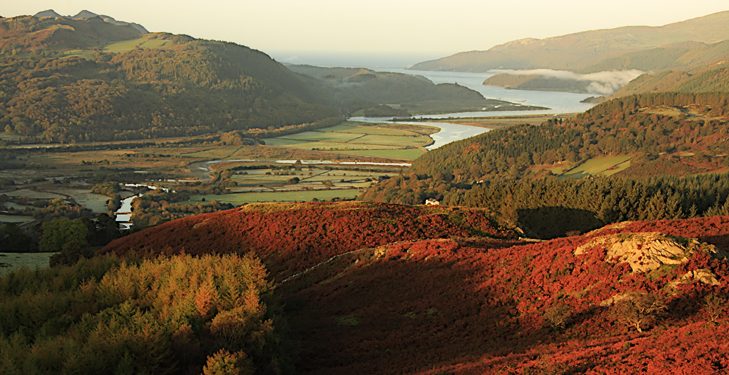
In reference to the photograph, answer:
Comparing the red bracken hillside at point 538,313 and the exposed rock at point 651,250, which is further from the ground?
the exposed rock at point 651,250

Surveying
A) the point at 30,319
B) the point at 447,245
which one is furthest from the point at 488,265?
the point at 30,319

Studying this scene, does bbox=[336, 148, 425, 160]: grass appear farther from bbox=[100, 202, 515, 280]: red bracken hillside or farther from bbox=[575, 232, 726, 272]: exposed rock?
bbox=[575, 232, 726, 272]: exposed rock

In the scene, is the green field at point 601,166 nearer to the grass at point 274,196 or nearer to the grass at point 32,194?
the grass at point 274,196

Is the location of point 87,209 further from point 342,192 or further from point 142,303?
point 142,303

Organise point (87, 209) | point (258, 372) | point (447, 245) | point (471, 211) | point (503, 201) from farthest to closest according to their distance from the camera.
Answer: point (87, 209), point (503, 201), point (471, 211), point (447, 245), point (258, 372)

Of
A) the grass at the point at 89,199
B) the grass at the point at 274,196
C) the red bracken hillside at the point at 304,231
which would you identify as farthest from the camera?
the grass at the point at 274,196

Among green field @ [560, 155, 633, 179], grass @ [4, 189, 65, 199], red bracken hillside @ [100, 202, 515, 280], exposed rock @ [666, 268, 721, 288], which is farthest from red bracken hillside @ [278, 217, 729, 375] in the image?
grass @ [4, 189, 65, 199]

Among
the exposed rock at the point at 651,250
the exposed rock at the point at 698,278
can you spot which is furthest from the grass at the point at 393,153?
the exposed rock at the point at 698,278
